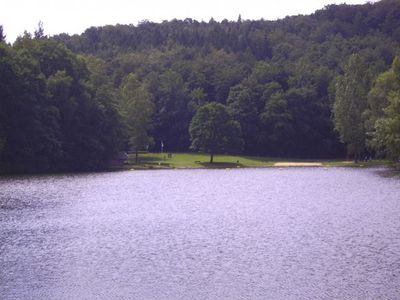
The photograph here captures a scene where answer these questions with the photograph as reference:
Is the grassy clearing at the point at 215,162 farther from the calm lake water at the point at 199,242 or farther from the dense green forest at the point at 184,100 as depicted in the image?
the calm lake water at the point at 199,242

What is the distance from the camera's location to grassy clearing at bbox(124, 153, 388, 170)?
11344cm

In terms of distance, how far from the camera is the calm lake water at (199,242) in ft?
99.7

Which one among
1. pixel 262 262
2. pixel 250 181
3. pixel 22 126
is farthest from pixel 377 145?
pixel 262 262

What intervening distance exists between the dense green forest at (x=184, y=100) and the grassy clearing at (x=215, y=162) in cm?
301

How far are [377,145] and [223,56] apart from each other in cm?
7845

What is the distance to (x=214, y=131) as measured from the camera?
121625 millimetres

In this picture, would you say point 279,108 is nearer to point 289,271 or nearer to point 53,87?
point 53,87

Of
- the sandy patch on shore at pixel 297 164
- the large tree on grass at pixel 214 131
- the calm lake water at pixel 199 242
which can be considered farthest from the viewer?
the large tree on grass at pixel 214 131

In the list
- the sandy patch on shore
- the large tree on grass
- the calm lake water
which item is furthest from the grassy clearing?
the calm lake water

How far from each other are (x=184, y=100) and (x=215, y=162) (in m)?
32.8

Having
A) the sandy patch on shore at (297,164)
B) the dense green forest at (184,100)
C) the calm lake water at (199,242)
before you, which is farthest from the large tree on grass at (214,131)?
the calm lake water at (199,242)

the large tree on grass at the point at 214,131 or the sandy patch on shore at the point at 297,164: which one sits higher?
the large tree on grass at the point at 214,131

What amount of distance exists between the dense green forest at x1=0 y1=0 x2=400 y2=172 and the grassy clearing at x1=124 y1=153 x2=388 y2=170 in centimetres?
301

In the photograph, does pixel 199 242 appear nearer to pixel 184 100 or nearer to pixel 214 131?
pixel 214 131
